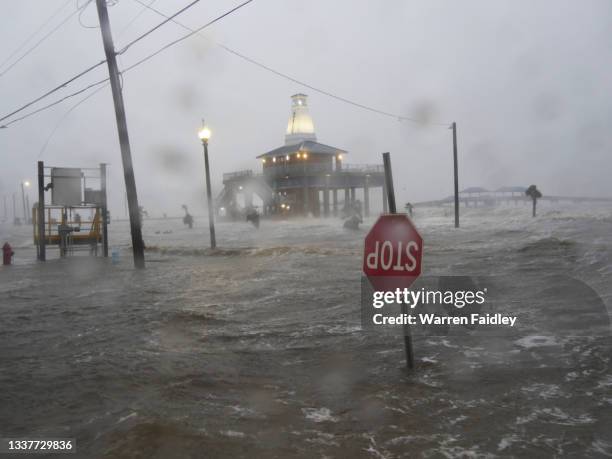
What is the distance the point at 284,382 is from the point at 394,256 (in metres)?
1.71

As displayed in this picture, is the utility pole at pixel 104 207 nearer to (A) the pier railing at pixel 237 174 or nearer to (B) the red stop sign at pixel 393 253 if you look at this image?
(B) the red stop sign at pixel 393 253

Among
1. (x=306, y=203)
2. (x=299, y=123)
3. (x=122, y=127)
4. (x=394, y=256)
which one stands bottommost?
(x=394, y=256)

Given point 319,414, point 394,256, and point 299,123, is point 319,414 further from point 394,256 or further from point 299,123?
point 299,123

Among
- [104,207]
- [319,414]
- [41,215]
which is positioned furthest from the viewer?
[104,207]

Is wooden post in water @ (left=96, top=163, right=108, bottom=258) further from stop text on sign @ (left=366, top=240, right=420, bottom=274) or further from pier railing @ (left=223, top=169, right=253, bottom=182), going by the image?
pier railing @ (left=223, top=169, right=253, bottom=182)

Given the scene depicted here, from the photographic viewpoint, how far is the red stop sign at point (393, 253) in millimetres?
4676

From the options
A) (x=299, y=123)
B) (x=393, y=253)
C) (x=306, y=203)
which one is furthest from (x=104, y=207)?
(x=299, y=123)

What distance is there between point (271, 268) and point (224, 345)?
8.08 metres

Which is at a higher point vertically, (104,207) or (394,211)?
(104,207)

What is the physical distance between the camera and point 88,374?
17.5 feet

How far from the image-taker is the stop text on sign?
15.4 feet

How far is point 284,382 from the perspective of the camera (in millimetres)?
5027

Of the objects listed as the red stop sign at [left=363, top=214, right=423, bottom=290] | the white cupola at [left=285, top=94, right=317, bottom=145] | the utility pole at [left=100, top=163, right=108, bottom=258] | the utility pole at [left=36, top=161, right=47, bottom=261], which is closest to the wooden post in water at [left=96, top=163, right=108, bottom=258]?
the utility pole at [left=100, top=163, right=108, bottom=258]

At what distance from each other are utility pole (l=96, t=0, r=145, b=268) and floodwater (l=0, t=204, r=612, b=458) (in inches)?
215
